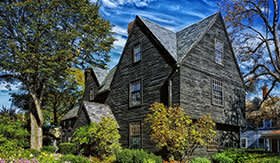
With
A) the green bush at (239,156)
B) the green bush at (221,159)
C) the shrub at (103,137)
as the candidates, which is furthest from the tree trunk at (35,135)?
the green bush at (239,156)

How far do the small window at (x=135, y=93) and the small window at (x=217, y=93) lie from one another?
→ 555 cm

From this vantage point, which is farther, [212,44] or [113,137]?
[212,44]

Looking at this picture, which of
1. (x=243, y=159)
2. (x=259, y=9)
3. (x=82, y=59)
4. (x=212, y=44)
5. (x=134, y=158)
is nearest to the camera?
(x=134, y=158)

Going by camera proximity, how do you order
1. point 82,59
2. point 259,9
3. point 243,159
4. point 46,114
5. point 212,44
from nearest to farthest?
point 243,159 → point 212,44 → point 259,9 → point 82,59 → point 46,114

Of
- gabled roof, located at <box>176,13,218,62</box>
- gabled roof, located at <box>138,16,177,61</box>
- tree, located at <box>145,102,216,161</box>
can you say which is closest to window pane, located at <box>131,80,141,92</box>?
gabled roof, located at <box>138,16,177,61</box>

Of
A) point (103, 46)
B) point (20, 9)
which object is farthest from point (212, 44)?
point (20, 9)

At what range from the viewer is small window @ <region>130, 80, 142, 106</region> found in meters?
19.1

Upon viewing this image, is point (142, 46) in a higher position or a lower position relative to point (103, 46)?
lower

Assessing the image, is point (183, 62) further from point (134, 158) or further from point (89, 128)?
point (89, 128)

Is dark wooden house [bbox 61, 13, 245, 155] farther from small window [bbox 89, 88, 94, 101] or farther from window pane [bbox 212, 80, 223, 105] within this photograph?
small window [bbox 89, 88, 94, 101]

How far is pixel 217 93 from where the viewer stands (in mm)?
18578

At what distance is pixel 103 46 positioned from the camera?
2686 cm

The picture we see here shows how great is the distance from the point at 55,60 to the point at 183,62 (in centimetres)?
1361

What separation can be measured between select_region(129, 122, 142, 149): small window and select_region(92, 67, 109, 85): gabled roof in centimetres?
937
